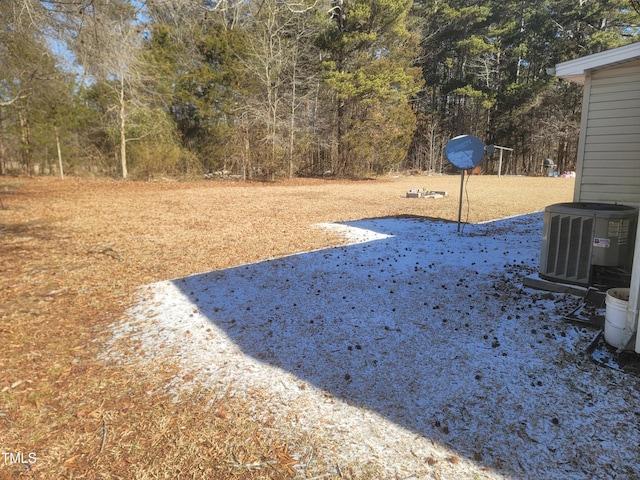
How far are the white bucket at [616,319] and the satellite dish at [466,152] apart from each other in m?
4.38

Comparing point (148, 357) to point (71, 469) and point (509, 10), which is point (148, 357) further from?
point (509, 10)

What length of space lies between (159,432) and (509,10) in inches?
1561

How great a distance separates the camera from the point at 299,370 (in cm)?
275

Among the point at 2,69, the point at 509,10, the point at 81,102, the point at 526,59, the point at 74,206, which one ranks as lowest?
the point at 74,206

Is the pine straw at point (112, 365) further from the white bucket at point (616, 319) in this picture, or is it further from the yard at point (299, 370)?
the white bucket at point (616, 319)

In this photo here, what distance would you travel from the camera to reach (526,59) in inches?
1281

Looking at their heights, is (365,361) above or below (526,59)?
below

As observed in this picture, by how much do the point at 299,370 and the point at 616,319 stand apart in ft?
7.27

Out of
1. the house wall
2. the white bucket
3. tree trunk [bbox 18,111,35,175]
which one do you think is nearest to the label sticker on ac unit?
the white bucket

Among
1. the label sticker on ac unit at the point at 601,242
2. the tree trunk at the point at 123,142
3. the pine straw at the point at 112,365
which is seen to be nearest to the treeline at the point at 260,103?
the tree trunk at the point at 123,142

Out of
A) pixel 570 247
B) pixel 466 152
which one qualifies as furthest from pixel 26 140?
pixel 570 247

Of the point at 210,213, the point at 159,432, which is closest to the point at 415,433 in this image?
the point at 159,432

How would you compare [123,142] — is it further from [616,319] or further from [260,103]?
[616,319]

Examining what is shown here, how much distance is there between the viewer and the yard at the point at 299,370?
6.40ft
